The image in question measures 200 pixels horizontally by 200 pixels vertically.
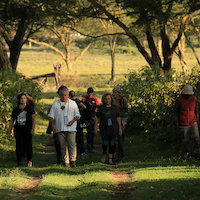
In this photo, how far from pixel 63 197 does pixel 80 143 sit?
16.6 ft

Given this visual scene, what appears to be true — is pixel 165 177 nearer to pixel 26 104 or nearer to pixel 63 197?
pixel 63 197

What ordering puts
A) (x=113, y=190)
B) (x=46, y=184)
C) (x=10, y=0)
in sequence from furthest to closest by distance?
(x=10, y=0)
(x=46, y=184)
(x=113, y=190)

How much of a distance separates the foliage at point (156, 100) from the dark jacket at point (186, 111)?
1.27 metres

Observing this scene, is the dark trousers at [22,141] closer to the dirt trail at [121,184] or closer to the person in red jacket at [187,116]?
the dirt trail at [121,184]

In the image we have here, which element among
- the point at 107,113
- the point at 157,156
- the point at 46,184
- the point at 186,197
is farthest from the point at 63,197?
the point at 157,156

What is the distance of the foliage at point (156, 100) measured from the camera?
11172 millimetres

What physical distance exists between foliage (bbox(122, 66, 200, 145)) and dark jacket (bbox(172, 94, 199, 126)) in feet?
4.16

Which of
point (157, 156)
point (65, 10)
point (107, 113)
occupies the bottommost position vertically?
point (157, 156)

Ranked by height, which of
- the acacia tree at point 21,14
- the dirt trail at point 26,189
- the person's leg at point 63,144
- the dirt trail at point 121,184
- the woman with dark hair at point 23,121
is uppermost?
the acacia tree at point 21,14

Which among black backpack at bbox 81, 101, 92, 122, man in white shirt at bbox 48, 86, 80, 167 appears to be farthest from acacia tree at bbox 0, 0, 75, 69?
man in white shirt at bbox 48, 86, 80, 167

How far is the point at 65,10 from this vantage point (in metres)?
20.0

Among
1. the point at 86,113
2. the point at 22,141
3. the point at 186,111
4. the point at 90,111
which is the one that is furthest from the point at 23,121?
the point at 186,111

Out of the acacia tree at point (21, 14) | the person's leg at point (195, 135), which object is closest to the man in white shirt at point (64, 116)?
the person's leg at point (195, 135)

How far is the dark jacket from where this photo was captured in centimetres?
895
